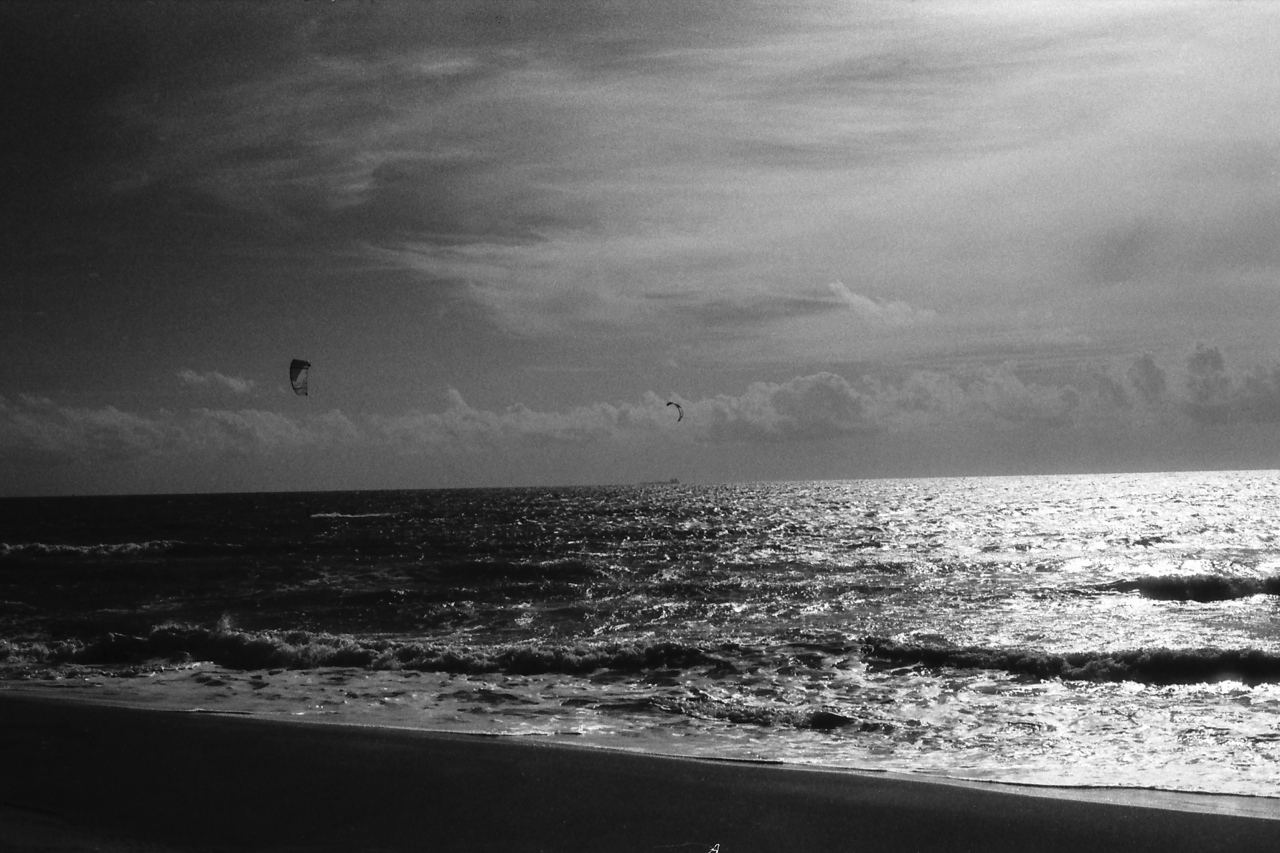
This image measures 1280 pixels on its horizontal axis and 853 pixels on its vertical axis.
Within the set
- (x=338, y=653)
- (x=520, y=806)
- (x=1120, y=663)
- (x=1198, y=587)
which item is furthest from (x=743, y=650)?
(x=1198, y=587)

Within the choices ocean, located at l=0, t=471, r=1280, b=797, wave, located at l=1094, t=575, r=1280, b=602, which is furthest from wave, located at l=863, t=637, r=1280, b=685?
wave, located at l=1094, t=575, r=1280, b=602

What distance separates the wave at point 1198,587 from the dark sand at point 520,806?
66.8ft

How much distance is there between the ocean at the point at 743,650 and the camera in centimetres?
991

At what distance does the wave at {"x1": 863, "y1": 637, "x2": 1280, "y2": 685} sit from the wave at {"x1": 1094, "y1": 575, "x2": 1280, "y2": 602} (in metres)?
11.4

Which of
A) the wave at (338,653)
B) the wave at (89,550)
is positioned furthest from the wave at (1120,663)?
the wave at (89,550)

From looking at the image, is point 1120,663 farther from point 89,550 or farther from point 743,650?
point 89,550

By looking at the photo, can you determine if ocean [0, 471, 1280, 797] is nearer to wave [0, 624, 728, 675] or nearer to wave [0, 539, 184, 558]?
wave [0, 624, 728, 675]

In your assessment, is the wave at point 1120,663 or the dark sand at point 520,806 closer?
the dark sand at point 520,806

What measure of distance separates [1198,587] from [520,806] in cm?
2500

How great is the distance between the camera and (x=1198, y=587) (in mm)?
25516

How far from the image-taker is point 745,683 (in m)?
13.3

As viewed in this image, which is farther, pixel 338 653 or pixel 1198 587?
pixel 1198 587

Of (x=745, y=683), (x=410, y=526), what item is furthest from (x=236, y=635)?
(x=410, y=526)

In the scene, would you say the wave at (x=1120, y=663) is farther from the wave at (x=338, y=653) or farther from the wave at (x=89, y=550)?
the wave at (x=89, y=550)
